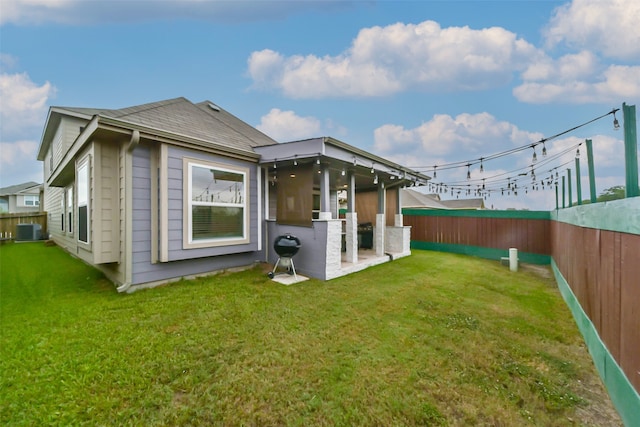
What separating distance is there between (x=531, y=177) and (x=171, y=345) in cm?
1248

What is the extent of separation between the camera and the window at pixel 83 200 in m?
4.92

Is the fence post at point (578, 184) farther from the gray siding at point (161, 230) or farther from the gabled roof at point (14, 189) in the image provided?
the gabled roof at point (14, 189)

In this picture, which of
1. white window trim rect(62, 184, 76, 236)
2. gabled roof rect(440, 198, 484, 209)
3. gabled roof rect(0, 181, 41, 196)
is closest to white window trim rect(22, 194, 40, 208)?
gabled roof rect(0, 181, 41, 196)

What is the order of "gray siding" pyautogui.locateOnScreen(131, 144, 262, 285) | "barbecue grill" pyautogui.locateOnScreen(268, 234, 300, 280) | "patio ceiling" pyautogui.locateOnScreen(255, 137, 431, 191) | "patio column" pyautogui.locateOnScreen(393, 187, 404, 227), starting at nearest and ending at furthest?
"gray siding" pyautogui.locateOnScreen(131, 144, 262, 285)
"patio ceiling" pyautogui.locateOnScreen(255, 137, 431, 191)
"barbecue grill" pyautogui.locateOnScreen(268, 234, 300, 280)
"patio column" pyautogui.locateOnScreen(393, 187, 404, 227)

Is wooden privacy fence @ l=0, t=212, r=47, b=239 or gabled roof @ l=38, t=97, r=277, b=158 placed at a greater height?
gabled roof @ l=38, t=97, r=277, b=158

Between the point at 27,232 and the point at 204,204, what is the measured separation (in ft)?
42.3

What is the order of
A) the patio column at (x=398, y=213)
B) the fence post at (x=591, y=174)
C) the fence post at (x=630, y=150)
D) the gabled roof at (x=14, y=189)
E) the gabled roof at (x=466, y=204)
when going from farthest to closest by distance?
1. the gabled roof at (x=466, y=204)
2. the gabled roof at (x=14, y=189)
3. the patio column at (x=398, y=213)
4. the fence post at (x=591, y=174)
5. the fence post at (x=630, y=150)

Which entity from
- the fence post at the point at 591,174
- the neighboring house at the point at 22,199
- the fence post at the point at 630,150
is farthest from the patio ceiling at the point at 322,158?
the neighboring house at the point at 22,199

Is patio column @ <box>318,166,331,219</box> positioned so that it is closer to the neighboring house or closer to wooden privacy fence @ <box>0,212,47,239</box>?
wooden privacy fence @ <box>0,212,47,239</box>

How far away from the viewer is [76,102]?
10836 mm

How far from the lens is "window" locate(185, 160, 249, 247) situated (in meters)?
4.83

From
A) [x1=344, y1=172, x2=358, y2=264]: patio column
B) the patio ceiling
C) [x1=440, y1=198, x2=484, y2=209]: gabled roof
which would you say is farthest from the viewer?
[x1=440, y1=198, x2=484, y2=209]: gabled roof

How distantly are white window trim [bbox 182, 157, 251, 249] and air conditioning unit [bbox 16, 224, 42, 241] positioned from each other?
12.7 metres

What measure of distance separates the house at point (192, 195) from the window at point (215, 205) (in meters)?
0.02
